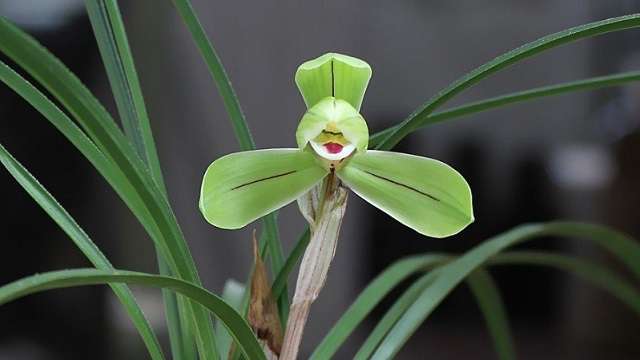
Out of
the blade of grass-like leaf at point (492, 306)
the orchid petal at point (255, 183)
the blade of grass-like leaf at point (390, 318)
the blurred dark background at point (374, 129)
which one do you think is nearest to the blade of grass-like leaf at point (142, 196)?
the orchid petal at point (255, 183)

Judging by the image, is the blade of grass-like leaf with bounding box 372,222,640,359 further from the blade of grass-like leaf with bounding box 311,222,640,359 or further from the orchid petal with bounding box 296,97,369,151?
the orchid petal with bounding box 296,97,369,151

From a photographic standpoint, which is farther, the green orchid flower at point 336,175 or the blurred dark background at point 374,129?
the blurred dark background at point 374,129

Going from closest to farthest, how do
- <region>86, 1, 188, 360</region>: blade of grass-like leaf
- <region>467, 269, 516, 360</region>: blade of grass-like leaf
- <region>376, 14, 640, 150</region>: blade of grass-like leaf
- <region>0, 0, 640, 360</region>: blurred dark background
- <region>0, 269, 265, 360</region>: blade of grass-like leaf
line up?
1. <region>0, 269, 265, 360</region>: blade of grass-like leaf
2. <region>376, 14, 640, 150</region>: blade of grass-like leaf
3. <region>86, 1, 188, 360</region>: blade of grass-like leaf
4. <region>467, 269, 516, 360</region>: blade of grass-like leaf
5. <region>0, 0, 640, 360</region>: blurred dark background

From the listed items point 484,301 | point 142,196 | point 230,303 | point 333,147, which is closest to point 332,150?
point 333,147

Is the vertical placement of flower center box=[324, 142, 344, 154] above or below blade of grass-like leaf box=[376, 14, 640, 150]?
below

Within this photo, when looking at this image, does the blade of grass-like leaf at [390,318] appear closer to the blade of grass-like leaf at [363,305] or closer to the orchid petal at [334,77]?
the blade of grass-like leaf at [363,305]

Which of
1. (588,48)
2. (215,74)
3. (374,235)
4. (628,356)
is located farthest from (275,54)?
(215,74)

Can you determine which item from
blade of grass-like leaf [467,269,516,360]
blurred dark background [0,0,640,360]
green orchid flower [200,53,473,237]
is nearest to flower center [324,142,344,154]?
green orchid flower [200,53,473,237]
